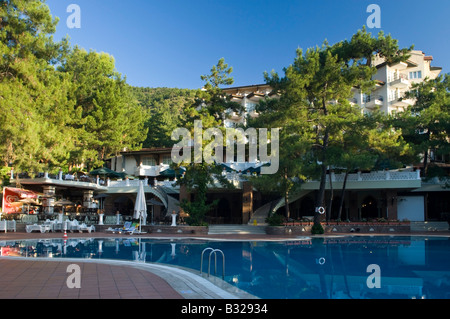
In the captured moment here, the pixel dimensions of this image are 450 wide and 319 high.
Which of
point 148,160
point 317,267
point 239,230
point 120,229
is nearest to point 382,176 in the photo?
point 239,230

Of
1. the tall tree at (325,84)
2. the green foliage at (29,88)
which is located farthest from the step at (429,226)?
the green foliage at (29,88)

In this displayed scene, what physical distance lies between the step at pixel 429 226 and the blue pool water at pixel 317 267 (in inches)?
497

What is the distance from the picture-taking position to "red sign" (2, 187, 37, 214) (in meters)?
27.8

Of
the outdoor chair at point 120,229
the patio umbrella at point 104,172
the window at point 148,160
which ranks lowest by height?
the outdoor chair at point 120,229

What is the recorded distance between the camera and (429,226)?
30.1 metres

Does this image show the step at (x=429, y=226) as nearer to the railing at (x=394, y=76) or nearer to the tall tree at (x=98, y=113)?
the railing at (x=394, y=76)

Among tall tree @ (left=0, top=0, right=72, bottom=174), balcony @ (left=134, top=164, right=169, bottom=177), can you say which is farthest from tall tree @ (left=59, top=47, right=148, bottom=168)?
tall tree @ (left=0, top=0, right=72, bottom=174)

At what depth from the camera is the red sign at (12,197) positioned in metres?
27.8

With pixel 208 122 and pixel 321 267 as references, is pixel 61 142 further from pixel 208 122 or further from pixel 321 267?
pixel 321 267

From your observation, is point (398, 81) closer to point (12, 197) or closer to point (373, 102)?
point (373, 102)

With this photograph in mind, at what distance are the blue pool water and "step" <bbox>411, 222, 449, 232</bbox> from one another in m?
12.6

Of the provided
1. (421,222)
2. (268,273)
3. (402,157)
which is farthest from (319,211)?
(268,273)

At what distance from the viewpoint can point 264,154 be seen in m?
25.4

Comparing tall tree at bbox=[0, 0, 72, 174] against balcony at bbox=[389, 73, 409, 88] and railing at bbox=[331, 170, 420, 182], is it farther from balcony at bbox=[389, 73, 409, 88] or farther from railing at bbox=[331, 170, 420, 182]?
balcony at bbox=[389, 73, 409, 88]
